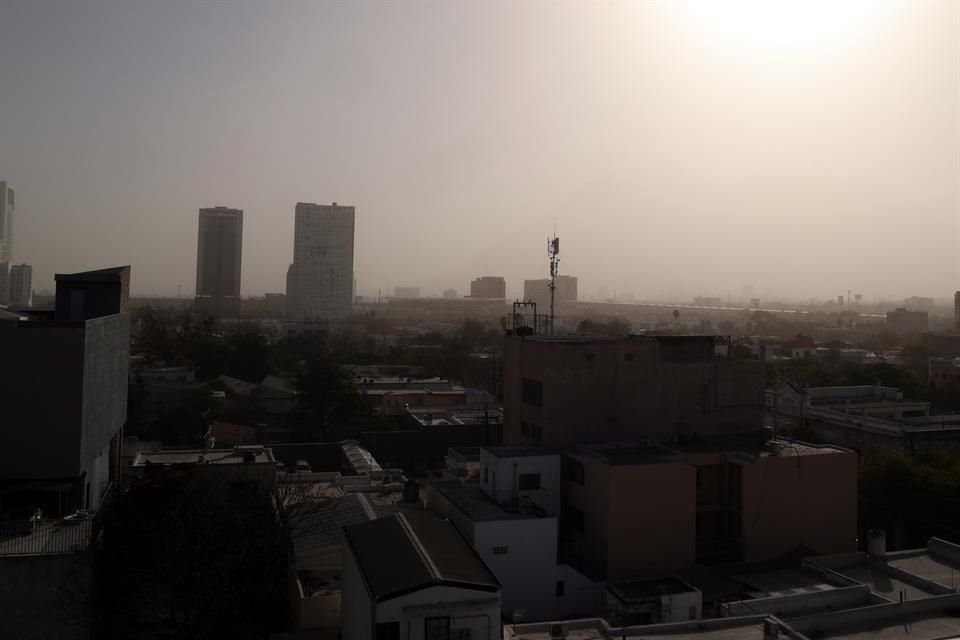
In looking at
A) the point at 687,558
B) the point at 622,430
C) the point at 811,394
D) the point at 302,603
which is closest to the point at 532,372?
the point at 622,430

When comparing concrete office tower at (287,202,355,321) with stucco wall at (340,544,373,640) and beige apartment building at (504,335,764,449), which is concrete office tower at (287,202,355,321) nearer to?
beige apartment building at (504,335,764,449)

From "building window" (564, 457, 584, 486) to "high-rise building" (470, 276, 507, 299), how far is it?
476 feet

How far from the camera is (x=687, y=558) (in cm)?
1093

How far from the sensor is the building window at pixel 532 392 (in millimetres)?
12656

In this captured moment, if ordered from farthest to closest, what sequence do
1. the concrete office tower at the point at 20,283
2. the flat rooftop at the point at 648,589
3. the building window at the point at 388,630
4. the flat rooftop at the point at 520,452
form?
the concrete office tower at the point at 20,283, the flat rooftop at the point at 520,452, the flat rooftop at the point at 648,589, the building window at the point at 388,630

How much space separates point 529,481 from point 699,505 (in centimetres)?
269

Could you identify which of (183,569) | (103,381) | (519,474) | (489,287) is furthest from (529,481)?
(489,287)

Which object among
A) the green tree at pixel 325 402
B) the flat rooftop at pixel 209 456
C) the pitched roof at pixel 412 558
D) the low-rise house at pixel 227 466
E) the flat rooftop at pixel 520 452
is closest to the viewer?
the pitched roof at pixel 412 558

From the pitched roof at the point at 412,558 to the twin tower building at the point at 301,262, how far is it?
91.2 m

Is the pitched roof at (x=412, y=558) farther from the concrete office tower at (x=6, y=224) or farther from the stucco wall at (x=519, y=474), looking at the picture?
the concrete office tower at (x=6, y=224)

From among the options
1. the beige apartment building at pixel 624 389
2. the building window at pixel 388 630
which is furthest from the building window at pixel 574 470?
the building window at pixel 388 630

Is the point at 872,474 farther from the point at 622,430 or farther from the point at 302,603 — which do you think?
the point at 302,603

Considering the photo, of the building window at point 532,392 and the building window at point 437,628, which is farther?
the building window at point 532,392

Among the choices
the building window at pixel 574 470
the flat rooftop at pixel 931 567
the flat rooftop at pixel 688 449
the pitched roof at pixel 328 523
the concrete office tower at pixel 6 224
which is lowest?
the flat rooftop at pixel 931 567
